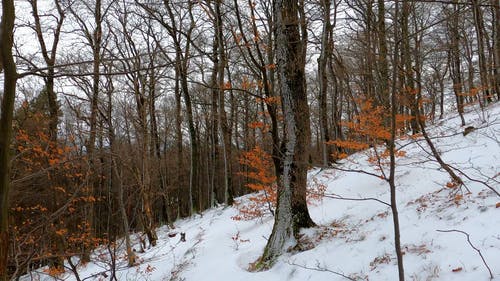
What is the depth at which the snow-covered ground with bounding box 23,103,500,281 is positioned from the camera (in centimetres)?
372

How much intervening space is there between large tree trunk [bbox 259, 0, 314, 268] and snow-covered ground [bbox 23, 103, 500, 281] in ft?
1.12

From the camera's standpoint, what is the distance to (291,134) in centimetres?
566

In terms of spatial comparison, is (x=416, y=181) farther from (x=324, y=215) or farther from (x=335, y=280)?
Result: (x=335, y=280)

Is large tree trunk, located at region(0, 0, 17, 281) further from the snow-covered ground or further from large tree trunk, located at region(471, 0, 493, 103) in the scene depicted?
large tree trunk, located at region(471, 0, 493, 103)

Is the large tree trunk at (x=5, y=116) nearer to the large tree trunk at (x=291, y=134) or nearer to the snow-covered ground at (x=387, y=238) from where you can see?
the snow-covered ground at (x=387, y=238)

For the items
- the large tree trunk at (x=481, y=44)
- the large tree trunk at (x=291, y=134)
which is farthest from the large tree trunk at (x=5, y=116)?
the large tree trunk at (x=481, y=44)

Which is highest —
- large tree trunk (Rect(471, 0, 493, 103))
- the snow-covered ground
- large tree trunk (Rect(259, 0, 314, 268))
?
large tree trunk (Rect(471, 0, 493, 103))

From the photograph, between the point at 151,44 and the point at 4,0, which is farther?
the point at 151,44

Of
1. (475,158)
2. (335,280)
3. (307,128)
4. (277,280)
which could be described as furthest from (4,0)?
(475,158)

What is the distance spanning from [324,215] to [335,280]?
117 inches

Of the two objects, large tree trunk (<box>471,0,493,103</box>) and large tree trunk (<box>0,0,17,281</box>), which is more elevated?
large tree trunk (<box>471,0,493,103</box>)

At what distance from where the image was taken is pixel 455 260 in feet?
11.9

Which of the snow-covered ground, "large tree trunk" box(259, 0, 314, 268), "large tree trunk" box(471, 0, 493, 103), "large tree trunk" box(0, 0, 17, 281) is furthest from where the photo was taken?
"large tree trunk" box(471, 0, 493, 103)

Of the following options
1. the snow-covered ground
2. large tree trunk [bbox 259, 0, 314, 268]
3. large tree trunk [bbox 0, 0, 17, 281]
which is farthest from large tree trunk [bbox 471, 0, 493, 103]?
large tree trunk [bbox 0, 0, 17, 281]
